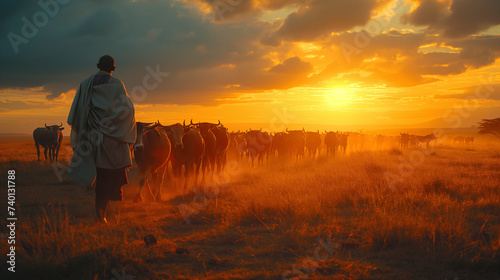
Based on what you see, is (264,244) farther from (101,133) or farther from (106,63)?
(106,63)

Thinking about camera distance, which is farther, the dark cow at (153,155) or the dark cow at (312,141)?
the dark cow at (312,141)

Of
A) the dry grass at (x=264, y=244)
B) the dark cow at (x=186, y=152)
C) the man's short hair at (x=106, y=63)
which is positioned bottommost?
the dry grass at (x=264, y=244)

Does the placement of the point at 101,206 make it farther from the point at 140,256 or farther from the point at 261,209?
the point at 261,209

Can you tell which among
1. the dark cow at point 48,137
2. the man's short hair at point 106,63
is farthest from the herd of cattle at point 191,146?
the man's short hair at point 106,63

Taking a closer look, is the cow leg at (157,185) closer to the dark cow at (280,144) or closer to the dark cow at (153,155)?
the dark cow at (153,155)

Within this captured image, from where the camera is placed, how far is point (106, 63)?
601 centimetres

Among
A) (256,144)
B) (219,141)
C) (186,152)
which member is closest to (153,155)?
(186,152)

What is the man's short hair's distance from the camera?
5966mm

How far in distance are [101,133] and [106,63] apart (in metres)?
1.28

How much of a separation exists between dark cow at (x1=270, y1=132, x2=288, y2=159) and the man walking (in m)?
24.6

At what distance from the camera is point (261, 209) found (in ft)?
23.0

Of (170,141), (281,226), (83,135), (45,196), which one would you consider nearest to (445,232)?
(281,226)

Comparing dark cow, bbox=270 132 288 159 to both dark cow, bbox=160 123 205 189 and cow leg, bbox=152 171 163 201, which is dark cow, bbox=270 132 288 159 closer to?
dark cow, bbox=160 123 205 189

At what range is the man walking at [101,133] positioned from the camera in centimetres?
573
